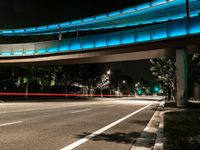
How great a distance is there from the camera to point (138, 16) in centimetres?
4084

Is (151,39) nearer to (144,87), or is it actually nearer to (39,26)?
(39,26)

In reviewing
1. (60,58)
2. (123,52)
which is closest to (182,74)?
(123,52)

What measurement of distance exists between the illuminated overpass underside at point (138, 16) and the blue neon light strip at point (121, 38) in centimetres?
556

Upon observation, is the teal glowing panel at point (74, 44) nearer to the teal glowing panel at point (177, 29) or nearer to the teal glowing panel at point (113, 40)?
the teal glowing panel at point (113, 40)

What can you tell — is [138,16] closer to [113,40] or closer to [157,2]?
[157,2]

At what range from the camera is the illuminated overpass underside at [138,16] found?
3597cm

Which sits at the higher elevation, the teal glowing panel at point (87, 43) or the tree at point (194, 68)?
the teal glowing panel at point (87, 43)

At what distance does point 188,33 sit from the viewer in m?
28.8

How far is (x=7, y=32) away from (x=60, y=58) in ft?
91.0

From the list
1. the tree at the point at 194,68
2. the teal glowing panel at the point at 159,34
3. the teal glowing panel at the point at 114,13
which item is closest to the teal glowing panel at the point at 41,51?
the teal glowing panel at the point at 114,13

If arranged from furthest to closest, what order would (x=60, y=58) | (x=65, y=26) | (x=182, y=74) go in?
(x=65, y=26), (x=60, y=58), (x=182, y=74)

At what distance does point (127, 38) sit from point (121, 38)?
1.14 meters

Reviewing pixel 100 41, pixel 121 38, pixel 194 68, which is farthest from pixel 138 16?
pixel 194 68

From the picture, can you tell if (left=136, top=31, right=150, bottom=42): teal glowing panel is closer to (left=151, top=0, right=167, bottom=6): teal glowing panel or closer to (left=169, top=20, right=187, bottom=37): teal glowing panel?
(left=169, top=20, right=187, bottom=37): teal glowing panel
